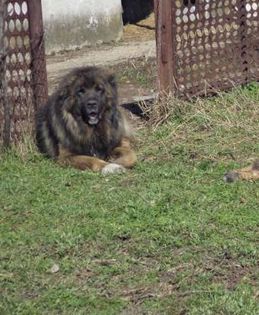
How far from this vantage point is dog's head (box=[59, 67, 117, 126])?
8430mm

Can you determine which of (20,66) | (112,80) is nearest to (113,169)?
(112,80)

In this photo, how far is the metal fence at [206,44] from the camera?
32.4 ft

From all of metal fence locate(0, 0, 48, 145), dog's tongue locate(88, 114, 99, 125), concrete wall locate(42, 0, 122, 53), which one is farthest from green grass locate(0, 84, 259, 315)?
concrete wall locate(42, 0, 122, 53)

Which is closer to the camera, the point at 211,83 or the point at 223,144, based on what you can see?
the point at 223,144

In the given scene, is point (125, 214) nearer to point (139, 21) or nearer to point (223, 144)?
point (223, 144)

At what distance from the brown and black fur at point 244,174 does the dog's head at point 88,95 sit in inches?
58.9

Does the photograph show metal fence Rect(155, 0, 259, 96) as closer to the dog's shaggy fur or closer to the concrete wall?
the concrete wall

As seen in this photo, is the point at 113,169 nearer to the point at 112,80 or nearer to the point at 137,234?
the point at 112,80

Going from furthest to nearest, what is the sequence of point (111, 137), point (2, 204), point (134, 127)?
1. point (134, 127)
2. point (111, 137)
3. point (2, 204)

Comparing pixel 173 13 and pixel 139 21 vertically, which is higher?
pixel 173 13

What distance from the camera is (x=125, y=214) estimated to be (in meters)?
6.76

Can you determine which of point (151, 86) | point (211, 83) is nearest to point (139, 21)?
point (151, 86)

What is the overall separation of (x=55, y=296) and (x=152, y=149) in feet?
11.9

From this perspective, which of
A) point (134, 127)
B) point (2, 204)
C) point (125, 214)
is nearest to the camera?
point (125, 214)
